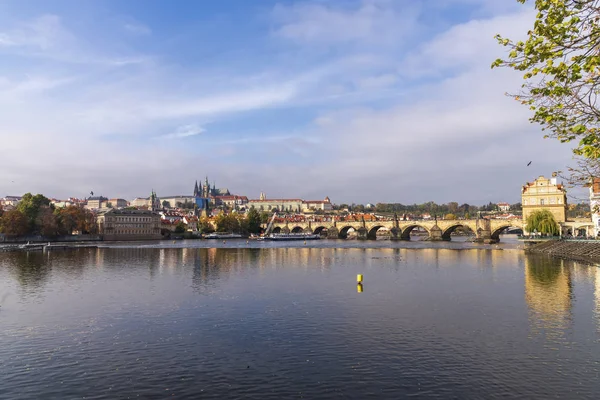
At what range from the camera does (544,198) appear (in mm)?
76188

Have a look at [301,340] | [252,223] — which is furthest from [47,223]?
[301,340]

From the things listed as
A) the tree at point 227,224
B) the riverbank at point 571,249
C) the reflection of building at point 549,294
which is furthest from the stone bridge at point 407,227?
the reflection of building at point 549,294

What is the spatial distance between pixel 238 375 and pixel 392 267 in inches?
1242

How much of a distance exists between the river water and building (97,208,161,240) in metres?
92.6

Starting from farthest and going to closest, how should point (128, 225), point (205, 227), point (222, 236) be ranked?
point (205, 227) < point (222, 236) < point (128, 225)

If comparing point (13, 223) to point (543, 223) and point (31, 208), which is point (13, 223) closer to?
point (31, 208)

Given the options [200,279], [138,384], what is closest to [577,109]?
[138,384]

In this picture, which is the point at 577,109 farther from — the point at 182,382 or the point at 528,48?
the point at 182,382

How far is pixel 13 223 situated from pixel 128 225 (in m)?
36.9

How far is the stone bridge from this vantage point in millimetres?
88750

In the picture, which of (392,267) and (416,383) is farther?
(392,267)

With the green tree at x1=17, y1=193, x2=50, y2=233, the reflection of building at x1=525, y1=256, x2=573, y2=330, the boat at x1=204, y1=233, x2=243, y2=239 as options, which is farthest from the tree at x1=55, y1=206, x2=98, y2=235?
the reflection of building at x1=525, y1=256, x2=573, y2=330

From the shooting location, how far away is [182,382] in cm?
1262

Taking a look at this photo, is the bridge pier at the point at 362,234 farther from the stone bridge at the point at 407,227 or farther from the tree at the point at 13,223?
the tree at the point at 13,223
